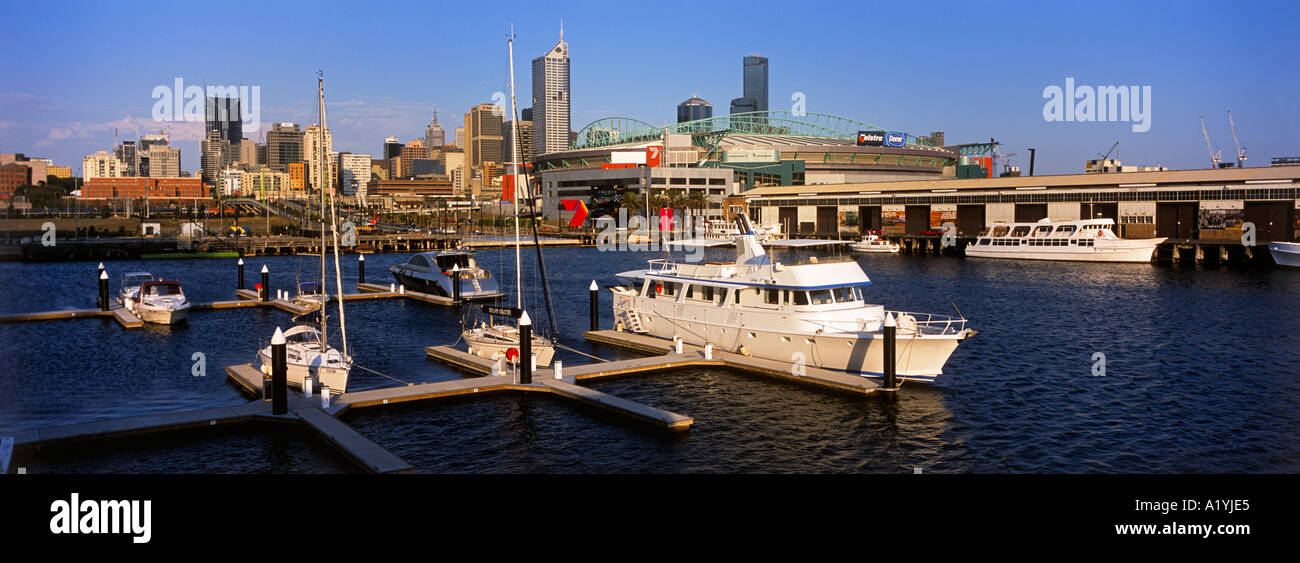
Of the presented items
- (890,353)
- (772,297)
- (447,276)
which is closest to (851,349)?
(890,353)

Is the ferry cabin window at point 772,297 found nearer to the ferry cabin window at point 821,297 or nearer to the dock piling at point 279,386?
the ferry cabin window at point 821,297

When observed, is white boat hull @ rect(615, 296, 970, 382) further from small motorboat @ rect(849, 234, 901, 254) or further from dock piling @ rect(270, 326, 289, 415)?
small motorboat @ rect(849, 234, 901, 254)

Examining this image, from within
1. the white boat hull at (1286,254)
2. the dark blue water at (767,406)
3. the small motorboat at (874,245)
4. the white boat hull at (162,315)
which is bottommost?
the dark blue water at (767,406)

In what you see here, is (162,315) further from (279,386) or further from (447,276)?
(279,386)

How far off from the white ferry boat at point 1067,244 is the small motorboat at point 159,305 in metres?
86.5

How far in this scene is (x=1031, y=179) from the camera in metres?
121

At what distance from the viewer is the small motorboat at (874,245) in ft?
390

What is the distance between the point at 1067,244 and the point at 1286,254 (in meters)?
20.2

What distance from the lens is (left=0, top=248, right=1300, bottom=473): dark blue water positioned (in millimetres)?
23562

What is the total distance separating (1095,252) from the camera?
9488 centimetres

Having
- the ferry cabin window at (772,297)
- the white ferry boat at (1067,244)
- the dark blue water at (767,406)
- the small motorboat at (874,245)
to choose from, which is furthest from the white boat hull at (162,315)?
the small motorboat at (874,245)

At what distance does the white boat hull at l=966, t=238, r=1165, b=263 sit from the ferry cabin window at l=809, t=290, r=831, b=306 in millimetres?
72363

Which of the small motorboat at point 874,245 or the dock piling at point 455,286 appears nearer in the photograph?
the dock piling at point 455,286
